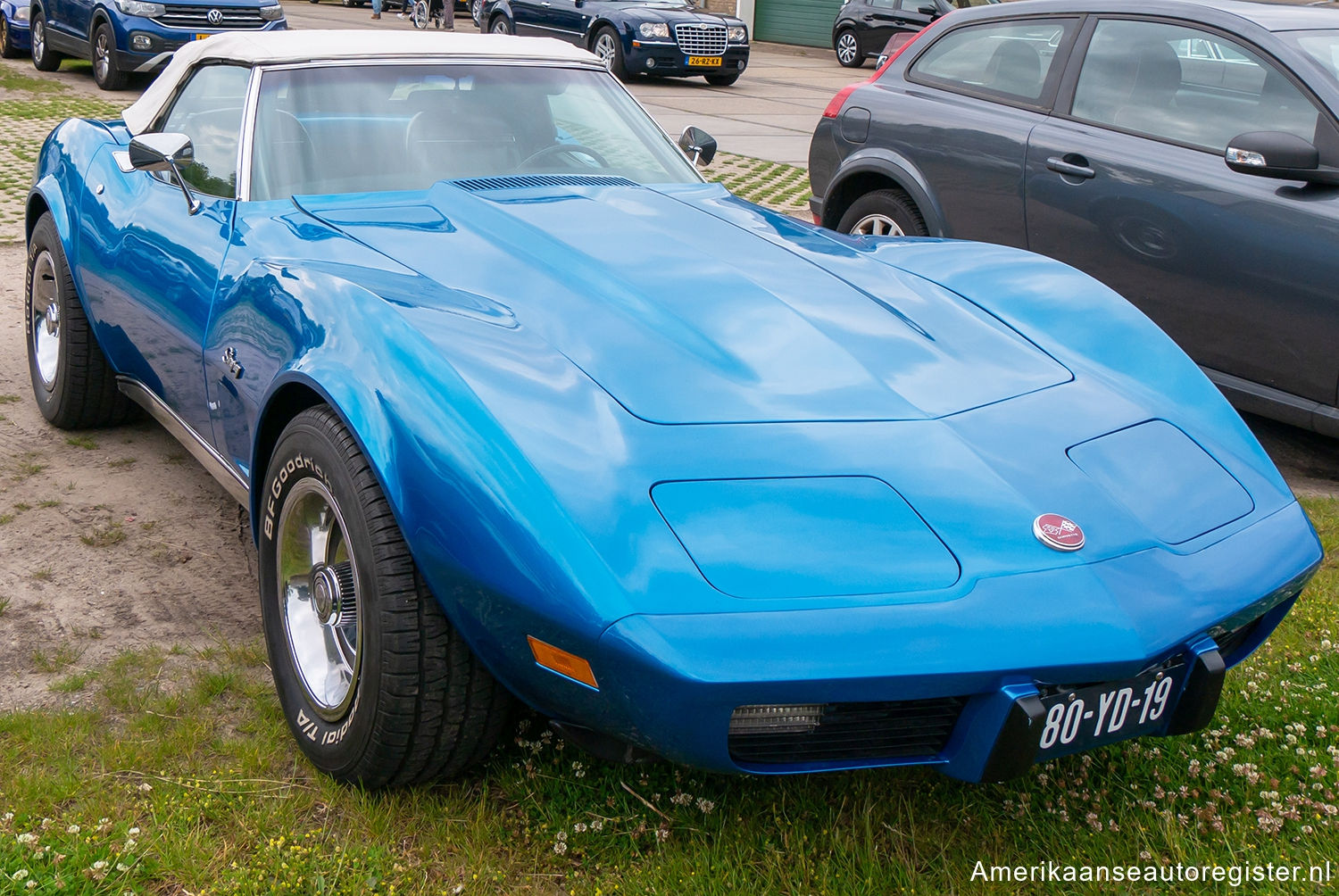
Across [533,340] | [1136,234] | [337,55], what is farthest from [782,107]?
[533,340]

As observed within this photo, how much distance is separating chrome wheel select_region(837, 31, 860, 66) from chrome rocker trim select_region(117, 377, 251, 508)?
1817cm

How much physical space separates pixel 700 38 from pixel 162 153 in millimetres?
13772

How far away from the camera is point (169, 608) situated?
329cm

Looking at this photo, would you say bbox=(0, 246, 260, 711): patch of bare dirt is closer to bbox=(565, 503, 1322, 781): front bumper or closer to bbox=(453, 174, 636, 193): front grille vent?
bbox=(453, 174, 636, 193): front grille vent

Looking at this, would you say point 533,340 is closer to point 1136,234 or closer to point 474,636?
point 474,636

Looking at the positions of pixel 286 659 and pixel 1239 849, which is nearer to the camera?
pixel 1239 849

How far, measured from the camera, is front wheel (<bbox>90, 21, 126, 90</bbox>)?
13344 millimetres

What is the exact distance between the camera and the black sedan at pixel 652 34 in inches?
633

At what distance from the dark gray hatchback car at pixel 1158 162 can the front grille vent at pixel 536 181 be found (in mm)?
2087

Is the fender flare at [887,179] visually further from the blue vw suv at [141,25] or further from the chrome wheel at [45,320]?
the blue vw suv at [141,25]

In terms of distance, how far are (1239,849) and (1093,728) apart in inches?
22.1

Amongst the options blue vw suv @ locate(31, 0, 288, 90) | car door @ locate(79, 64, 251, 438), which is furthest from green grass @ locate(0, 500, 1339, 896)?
blue vw suv @ locate(31, 0, 288, 90)

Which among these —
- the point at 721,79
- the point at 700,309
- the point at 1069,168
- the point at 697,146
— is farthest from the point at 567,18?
the point at 700,309

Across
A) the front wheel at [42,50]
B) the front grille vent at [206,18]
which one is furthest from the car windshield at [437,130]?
the front wheel at [42,50]
